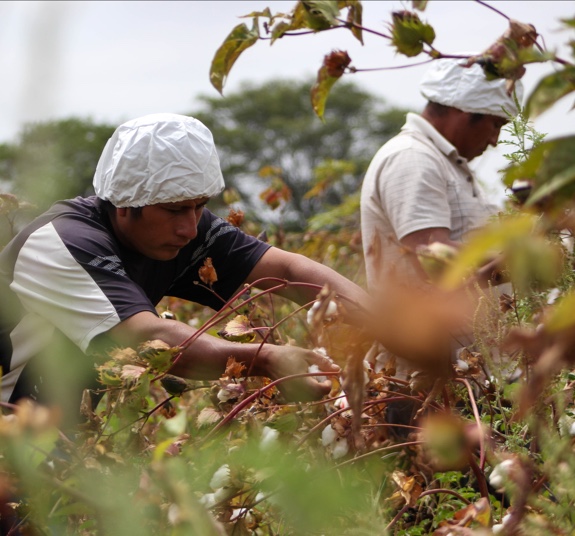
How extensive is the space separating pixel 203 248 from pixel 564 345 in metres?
1.68

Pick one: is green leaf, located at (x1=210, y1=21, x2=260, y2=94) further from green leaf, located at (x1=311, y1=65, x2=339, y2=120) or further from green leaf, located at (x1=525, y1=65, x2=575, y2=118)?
green leaf, located at (x1=525, y1=65, x2=575, y2=118)

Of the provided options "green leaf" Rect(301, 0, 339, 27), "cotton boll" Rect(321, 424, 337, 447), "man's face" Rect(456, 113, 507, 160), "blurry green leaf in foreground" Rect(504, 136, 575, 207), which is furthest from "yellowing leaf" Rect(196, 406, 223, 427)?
"man's face" Rect(456, 113, 507, 160)

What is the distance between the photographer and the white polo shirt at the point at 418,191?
8.14 ft

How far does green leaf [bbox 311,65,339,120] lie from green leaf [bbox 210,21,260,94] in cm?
10

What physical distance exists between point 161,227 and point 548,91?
4.53ft

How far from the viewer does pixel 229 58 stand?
4.12 ft

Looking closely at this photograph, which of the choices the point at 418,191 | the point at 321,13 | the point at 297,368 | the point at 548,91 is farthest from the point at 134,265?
the point at 548,91

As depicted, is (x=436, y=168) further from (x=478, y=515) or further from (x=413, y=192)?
(x=478, y=515)

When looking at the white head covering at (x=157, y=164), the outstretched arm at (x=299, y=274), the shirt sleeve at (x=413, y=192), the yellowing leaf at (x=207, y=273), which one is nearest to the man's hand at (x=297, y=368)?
the outstretched arm at (x=299, y=274)

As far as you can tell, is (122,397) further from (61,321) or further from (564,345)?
(564,345)

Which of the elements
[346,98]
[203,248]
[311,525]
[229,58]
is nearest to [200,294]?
[203,248]

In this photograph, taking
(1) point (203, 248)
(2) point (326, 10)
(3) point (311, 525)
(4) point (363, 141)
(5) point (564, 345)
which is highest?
(2) point (326, 10)

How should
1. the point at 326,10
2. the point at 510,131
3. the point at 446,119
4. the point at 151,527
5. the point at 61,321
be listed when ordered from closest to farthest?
the point at 151,527 → the point at 326,10 → the point at 510,131 → the point at 61,321 → the point at 446,119

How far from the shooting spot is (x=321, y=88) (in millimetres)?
1260
